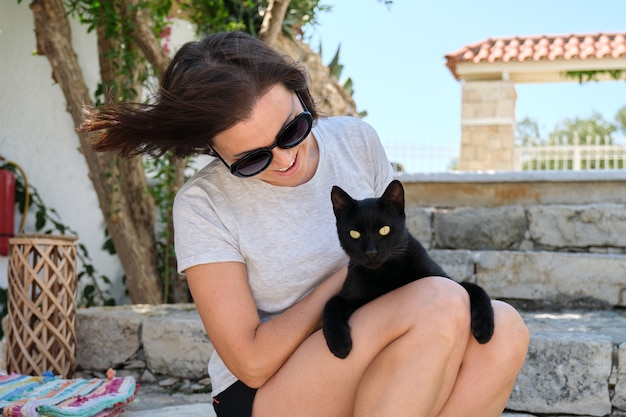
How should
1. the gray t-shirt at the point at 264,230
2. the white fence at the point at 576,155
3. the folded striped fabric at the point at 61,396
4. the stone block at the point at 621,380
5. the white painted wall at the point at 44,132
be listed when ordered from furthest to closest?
the white fence at the point at 576,155, the white painted wall at the point at 44,132, the stone block at the point at 621,380, the folded striped fabric at the point at 61,396, the gray t-shirt at the point at 264,230

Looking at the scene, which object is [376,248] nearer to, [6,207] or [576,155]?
[6,207]

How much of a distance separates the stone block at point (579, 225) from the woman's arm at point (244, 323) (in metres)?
2.44

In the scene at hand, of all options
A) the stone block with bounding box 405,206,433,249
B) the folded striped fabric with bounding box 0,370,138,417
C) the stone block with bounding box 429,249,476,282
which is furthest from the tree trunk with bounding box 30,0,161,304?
the stone block with bounding box 429,249,476,282

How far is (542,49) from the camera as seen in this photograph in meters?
9.50

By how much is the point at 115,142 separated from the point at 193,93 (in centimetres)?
28

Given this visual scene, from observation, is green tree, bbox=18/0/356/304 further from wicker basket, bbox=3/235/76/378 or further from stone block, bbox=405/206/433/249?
stone block, bbox=405/206/433/249

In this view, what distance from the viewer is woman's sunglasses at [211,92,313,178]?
1.82 metres

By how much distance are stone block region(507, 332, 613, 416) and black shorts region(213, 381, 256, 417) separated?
4.22 ft

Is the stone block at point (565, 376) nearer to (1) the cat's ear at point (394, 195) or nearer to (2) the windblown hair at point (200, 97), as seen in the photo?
(1) the cat's ear at point (394, 195)

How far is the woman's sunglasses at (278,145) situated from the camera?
182 cm

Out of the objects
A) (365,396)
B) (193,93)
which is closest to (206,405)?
(365,396)

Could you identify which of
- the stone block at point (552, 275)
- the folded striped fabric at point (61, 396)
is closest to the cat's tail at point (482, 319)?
the folded striped fabric at point (61, 396)

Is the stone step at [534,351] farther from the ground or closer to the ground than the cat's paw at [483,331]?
closer to the ground

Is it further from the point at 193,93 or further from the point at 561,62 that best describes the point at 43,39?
the point at 561,62
